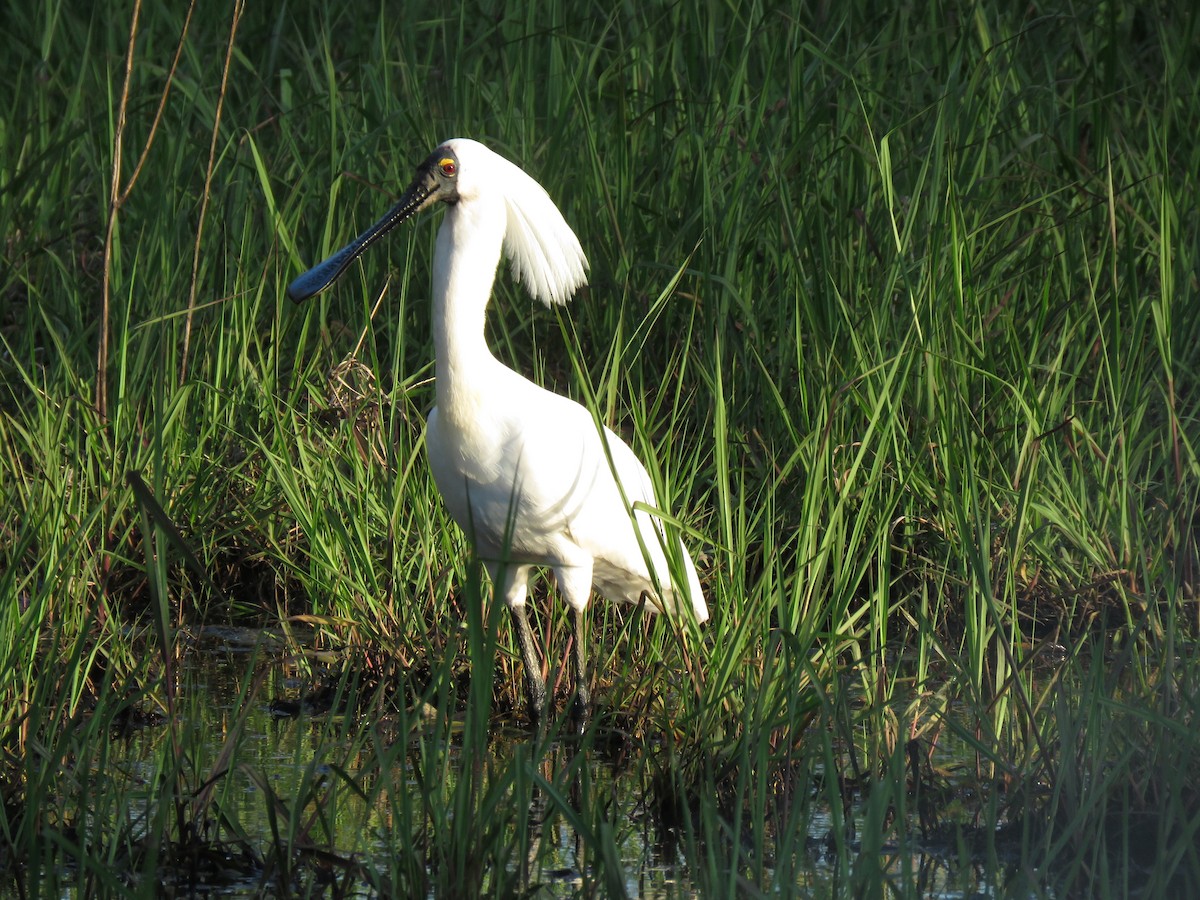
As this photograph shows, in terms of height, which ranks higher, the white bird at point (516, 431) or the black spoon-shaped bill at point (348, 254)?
the black spoon-shaped bill at point (348, 254)

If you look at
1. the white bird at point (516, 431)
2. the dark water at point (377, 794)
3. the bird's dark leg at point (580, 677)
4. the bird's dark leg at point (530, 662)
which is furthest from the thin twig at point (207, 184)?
the bird's dark leg at point (580, 677)

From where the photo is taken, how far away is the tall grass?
9.96ft

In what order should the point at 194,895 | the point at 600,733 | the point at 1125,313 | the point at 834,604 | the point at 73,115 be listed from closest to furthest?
the point at 194,895 < the point at 834,604 < the point at 600,733 < the point at 1125,313 < the point at 73,115

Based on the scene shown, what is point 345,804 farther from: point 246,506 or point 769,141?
point 769,141

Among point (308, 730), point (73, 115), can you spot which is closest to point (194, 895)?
point (308, 730)

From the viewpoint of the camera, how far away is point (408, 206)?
4.24 m

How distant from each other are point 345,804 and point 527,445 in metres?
1.01

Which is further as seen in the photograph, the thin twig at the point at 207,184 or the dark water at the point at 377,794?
the thin twig at the point at 207,184

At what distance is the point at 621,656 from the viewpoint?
14.9ft

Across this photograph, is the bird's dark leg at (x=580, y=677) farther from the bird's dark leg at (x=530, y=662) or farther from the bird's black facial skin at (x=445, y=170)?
the bird's black facial skin at (x=445, y=170)

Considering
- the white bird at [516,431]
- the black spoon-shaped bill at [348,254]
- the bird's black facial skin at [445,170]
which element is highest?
the bird's black facial skin at [445,170]

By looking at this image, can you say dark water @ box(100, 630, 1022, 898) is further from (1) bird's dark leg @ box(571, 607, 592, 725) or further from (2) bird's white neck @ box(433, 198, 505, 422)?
(2) bird's white neck @ box(433, 198, 505, 422)

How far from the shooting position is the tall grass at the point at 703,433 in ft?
9.96

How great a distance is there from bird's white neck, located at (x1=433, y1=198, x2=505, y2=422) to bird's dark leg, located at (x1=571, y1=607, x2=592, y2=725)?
620 mm
